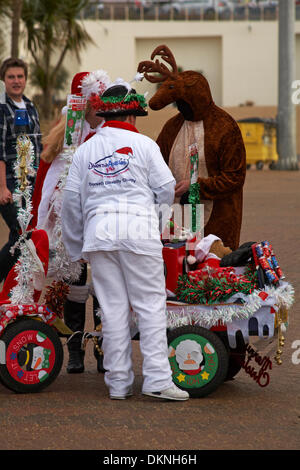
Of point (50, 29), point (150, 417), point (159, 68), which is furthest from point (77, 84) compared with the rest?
point (50, 29)

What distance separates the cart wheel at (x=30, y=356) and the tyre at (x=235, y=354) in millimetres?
924

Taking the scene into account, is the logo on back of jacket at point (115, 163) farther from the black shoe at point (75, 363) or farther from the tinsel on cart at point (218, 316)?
the black shoe at point (75, 363)

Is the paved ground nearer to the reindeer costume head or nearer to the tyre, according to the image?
the tyre

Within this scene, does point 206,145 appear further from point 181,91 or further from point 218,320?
point 218,320

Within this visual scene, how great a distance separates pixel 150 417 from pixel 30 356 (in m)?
0.89

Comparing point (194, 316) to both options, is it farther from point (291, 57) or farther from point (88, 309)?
point (291, 57)

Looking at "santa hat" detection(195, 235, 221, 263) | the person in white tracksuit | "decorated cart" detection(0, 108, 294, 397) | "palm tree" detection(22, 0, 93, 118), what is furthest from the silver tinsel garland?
"palm tree" detection(22, 0, 93, 118)

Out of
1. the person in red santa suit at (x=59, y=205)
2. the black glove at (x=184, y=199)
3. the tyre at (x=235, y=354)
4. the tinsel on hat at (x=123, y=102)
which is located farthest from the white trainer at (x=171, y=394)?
the tinsel on hat at (x=123, y=102)

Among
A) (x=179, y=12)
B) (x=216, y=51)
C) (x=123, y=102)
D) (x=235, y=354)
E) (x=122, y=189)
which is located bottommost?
(x=235, y=354)

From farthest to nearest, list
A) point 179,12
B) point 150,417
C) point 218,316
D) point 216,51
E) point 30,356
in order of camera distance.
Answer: point 216,51 < point 179,12 < point 30,356 < point 218,316 < point 150,417

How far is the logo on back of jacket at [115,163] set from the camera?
5.49 meters

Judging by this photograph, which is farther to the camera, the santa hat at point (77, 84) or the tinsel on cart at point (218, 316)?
the santa hat at point (77, 84)

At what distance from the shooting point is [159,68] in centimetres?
650

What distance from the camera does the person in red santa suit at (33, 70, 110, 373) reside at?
611 centimetres
